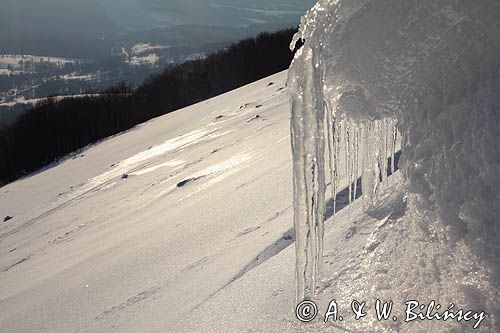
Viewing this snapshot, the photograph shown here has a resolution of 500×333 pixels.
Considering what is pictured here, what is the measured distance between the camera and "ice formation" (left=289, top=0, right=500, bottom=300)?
3.88ft

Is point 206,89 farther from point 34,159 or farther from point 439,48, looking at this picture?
point 439,48

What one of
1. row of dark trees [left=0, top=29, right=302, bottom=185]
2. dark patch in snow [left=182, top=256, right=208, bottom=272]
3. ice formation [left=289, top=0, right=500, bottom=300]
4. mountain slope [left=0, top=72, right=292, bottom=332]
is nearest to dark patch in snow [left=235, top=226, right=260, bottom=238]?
mountain slope [left=0, top=72, right=292, bottom=332]

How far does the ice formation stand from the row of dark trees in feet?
101

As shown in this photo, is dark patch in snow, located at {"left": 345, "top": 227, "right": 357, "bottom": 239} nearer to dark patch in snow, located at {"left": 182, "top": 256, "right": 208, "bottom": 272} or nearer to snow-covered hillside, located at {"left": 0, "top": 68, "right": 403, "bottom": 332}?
snow-covered hillside, located at {"left": 0, "top": 68, "right": 403, "bottom": 332}

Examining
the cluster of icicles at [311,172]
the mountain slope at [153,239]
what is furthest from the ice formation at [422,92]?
the mountain slope at [153,239]

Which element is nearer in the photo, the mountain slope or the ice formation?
the ice formation

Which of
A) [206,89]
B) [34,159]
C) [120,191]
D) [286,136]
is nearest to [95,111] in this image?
[34,159]

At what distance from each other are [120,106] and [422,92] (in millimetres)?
34300

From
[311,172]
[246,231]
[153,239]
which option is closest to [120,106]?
[153,239]

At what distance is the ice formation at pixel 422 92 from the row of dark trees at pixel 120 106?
30796 millimetres

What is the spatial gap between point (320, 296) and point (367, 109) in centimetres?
69

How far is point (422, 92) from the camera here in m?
1.40

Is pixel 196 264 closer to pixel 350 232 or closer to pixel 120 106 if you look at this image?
pixel 350 232

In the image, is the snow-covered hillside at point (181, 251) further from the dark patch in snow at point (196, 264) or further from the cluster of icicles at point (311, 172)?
the cluster of icicles at point (311, 172)
